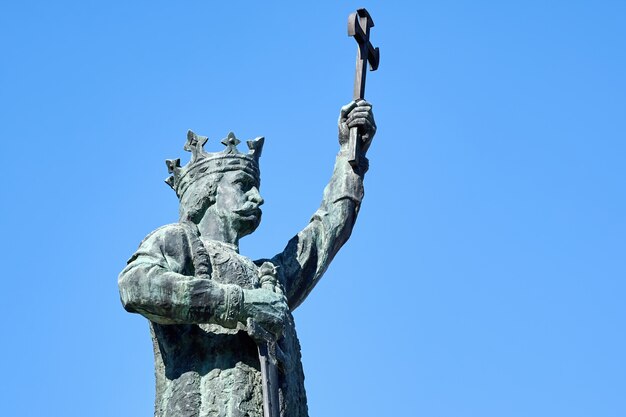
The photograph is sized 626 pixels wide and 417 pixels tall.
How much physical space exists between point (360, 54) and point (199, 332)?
367 centimetres

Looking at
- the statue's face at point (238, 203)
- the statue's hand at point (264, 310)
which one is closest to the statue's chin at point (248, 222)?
the statue's face at point (238, 203)

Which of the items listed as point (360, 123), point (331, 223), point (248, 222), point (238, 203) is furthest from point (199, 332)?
point (360, 123)

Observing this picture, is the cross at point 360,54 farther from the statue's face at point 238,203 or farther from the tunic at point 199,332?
the tunic at point 199,332

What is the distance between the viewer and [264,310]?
12.6m

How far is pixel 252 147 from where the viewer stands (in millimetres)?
14102

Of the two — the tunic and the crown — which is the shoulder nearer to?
the tunic

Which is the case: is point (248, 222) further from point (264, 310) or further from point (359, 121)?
point (359, 121)

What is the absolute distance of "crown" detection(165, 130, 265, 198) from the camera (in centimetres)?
1388

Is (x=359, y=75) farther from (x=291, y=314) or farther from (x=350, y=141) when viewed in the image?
(x=291, y=314)

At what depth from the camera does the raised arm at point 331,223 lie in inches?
549

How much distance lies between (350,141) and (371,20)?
1.58 metres

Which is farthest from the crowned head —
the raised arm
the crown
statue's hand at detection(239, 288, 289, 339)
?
statue's hand at detection(239, 288, 289, 339)

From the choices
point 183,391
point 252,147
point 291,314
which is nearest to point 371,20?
point 252,147

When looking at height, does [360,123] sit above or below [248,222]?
above
